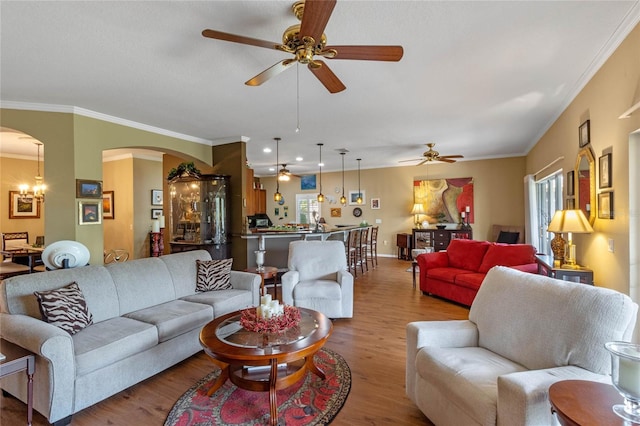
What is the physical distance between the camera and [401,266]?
7832 millimetres

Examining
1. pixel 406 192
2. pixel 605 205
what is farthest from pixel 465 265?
pixel 406 192

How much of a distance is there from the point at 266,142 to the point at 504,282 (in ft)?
17.2

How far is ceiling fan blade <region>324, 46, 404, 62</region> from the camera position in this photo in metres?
2.03

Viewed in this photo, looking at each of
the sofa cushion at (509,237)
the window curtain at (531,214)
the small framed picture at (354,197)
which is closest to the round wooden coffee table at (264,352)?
the window curtain at (531,214)

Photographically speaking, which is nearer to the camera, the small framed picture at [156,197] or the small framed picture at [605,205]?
the small framed picture at [605,205]

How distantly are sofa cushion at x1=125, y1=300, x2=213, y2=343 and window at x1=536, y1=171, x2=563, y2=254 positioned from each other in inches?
227

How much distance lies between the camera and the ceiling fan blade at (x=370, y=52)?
2.03 metres

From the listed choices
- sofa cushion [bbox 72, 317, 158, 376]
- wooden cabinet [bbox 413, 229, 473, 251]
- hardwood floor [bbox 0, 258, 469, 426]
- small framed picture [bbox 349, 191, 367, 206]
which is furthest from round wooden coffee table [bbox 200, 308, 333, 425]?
small framed picture [bbox 349, 191, 367, 206]

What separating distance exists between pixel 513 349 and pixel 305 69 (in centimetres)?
289

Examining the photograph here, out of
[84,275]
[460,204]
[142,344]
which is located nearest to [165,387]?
[142,344]

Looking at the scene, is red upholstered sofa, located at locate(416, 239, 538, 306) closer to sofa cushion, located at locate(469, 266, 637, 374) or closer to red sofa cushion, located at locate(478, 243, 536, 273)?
red sofa cushion, located at locate(478, 243, 536, 273)

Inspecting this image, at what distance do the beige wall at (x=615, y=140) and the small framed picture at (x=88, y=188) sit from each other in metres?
6.09

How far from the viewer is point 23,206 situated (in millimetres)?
7488

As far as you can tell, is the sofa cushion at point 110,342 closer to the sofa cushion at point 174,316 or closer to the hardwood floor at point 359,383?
the sofa cushion at point 174,316
